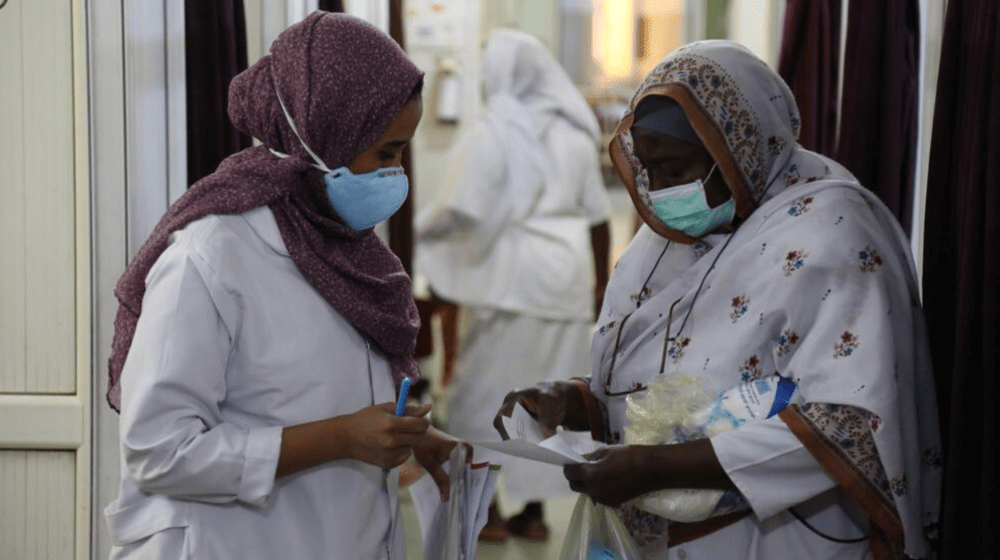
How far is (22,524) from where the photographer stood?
7.97ft

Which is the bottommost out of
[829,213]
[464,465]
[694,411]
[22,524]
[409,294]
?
[22,524]

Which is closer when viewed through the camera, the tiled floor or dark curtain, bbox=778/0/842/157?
dark curtain, bbox=778/0/842/157

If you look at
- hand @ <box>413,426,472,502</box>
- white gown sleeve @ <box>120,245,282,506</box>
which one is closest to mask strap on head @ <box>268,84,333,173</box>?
white gown sleeve @ <box>120,245,282,506</box>

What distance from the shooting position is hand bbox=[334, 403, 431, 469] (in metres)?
1.45

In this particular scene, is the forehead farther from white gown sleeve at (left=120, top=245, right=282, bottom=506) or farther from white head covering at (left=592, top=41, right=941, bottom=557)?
white gown sleeve at (left=120, top=245, right=282, bottom=506)

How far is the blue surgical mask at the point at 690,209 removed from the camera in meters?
1.75

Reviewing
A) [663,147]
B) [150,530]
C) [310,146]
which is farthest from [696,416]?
[150,530]

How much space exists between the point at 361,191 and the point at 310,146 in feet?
0.32

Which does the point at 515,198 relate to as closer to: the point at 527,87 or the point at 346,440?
the point at 527,87

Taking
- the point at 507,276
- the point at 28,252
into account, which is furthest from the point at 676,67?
the point at 507,276

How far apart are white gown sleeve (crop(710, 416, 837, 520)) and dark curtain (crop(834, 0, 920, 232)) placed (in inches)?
39.1

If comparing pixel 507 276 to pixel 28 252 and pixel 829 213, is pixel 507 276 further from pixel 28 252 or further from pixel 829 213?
pixel 829 213

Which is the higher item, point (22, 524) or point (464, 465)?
point (464, 465)

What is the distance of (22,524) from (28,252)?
0.62 m
